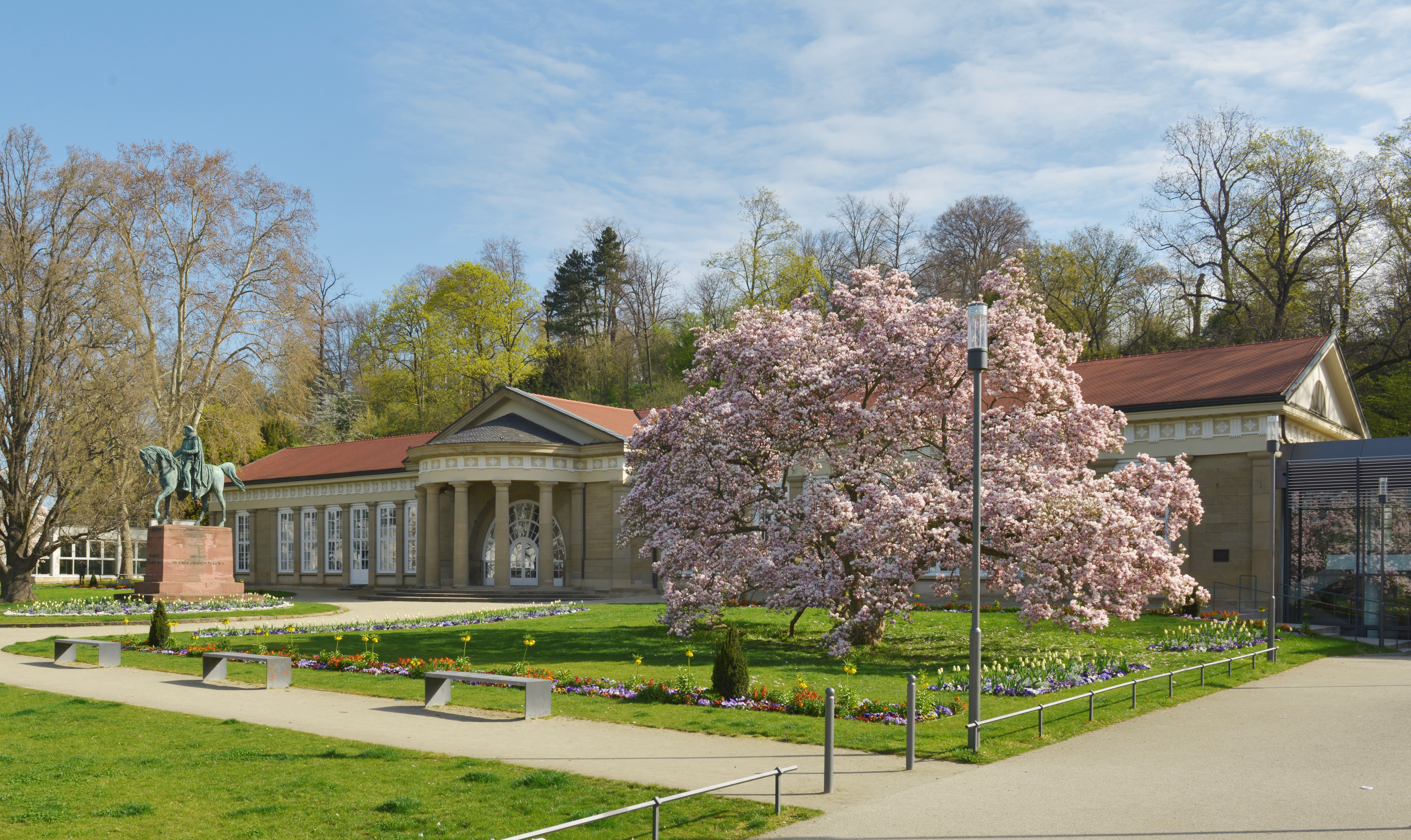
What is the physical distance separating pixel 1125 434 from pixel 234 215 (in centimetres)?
3542

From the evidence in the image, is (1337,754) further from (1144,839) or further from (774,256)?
(774,256)

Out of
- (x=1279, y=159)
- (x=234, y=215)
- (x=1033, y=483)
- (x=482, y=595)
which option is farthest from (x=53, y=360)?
(x=1279, y=159)

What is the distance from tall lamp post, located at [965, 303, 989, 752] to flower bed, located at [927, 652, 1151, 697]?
2.85m

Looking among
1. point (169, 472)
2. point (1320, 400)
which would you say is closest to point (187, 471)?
point (169, 472)

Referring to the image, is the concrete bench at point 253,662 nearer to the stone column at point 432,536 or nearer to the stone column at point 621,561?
the stone column at point 621,561

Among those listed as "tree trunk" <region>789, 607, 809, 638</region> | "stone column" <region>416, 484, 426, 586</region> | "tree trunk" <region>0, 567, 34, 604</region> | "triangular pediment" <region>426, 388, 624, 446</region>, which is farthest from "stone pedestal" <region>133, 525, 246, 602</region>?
"tree trunk" <region>789, 607, 809, 638</region>

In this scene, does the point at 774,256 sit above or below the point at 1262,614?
above

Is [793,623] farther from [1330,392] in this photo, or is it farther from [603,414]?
[603,414]

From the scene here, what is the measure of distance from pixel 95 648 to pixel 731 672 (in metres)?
13.2

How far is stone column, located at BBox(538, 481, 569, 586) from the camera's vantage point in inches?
1697

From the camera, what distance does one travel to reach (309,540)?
55500mm

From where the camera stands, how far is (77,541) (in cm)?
4022

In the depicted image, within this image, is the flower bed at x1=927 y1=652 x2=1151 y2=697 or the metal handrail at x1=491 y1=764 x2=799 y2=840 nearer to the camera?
the metal handrail at x1=491 y1=764 x2=799 y2=840

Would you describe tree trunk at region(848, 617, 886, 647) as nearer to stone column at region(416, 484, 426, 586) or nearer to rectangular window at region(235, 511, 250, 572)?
stone column at region(416, 484, 426, 586)
